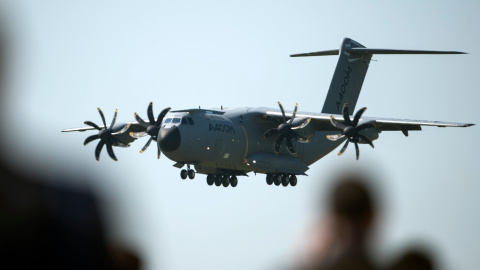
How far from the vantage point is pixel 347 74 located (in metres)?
47.6

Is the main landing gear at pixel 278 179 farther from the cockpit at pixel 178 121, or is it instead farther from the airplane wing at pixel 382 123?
the cockpit at pixel 178 121

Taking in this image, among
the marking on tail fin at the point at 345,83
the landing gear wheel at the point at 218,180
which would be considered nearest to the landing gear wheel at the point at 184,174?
the landing gear wheel at the point at 218,180

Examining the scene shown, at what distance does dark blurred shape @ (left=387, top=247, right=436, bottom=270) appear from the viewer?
288 cm

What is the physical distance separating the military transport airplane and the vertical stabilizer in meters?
1.98

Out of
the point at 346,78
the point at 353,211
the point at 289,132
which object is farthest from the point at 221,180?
the point at 353,211

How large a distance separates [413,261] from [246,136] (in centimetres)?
3725

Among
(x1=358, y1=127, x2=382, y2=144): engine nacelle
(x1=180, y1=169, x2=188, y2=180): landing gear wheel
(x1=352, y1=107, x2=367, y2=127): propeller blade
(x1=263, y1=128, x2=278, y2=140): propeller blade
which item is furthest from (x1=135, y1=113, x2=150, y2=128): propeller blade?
(x1=358, y1=127, x2=382, y2=144): engine nacelle

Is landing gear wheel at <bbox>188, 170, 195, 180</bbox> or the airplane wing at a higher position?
the airplane wing

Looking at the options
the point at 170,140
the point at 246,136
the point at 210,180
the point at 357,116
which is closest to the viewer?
the point at 357,116

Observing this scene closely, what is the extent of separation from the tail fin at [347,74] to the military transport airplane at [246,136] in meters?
1.83

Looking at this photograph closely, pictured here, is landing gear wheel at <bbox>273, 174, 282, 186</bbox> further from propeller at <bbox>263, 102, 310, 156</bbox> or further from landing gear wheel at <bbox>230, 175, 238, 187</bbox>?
propeller at <bbox>263, 102, 310, 156</bbox>

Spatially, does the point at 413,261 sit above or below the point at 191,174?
above

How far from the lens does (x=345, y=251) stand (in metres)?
2.87

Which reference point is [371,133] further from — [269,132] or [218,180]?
[218,180]
